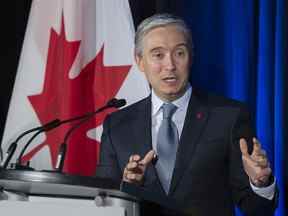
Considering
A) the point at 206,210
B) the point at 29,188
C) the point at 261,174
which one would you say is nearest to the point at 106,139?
the point at 206,210

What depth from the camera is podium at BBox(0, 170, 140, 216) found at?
105cm

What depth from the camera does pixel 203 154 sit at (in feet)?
6.41

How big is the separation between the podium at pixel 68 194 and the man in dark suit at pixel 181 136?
703 millimetres

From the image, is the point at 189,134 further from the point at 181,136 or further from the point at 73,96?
the point at 73,96

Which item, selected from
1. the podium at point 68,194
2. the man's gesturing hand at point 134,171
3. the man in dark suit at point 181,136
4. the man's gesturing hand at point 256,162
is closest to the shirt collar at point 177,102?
the man in dark suit at point 181,136

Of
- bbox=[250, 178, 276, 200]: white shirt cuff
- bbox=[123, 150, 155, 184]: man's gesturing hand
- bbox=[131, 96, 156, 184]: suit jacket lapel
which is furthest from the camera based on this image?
bbox=[131, 96, 156, 184]: suit jacket lapel

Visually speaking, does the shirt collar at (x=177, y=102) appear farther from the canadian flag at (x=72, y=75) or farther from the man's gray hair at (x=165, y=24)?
the canadian flag at (x=72, y=75)

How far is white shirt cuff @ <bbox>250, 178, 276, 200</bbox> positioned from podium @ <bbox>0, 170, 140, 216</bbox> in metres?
0.69

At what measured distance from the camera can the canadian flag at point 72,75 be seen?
2.60 m

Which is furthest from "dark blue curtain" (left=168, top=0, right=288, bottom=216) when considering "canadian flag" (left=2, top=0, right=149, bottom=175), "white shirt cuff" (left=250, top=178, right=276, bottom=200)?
"white shirt cuff" (left=250, top=178, right=276, bottom=200)

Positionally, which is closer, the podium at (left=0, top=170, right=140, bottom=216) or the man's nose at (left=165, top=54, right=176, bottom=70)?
the podium at (left=0, top=170, right=140, bottom=216)

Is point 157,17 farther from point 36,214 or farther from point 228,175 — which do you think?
point 36,214

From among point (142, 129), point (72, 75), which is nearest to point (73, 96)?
point (72, 75)

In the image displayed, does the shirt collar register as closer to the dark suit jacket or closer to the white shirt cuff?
the dark suit jacket
